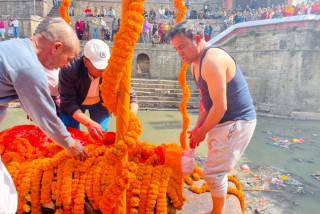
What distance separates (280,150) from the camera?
6785 millimetres

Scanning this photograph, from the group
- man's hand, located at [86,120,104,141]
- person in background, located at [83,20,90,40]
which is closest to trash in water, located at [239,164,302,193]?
man's hand, located at [86,120,104,141]

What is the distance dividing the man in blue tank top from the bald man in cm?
87

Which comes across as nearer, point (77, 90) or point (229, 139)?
point (229, 139)

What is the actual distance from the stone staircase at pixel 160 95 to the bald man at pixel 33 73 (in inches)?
420

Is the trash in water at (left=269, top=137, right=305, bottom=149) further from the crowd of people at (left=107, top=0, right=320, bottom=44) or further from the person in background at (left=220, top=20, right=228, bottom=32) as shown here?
the person in background at (left=220, top=20, right=228, bottom=32)

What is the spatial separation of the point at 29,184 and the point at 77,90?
1.16 meters

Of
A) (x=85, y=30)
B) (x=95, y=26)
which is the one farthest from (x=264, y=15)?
(x=85, y=30)

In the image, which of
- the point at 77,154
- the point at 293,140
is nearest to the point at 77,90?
the point at 77,154

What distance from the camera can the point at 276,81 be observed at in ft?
43.7

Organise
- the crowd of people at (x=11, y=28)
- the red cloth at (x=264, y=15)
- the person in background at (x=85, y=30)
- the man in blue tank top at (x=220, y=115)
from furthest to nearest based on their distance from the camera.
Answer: the person in background at (x=85, y=30) < the crowd of people at (x=11, y=28) < the red cloth at (x=264, y=15) < the man in blue tank top at (x=220, y=115)

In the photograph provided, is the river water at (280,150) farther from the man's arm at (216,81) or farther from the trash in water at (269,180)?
the man's arm at (216,81)

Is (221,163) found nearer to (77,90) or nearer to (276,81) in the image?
(77,90)

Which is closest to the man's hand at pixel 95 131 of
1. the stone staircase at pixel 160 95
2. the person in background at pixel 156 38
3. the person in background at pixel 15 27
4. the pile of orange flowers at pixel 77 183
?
the pile of orange flowers at pixel 77 183

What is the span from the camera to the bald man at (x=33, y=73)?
1.32m
